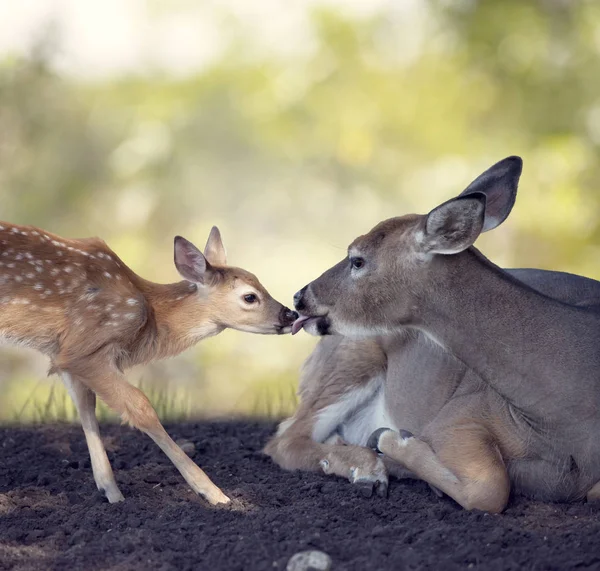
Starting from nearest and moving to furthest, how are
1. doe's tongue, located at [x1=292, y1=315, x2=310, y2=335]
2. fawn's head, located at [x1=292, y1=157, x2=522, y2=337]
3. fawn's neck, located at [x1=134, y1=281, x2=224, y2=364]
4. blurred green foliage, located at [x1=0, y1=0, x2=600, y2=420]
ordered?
fawn's head, located at [x1=292, y1=157, x2=522, y2=337] → doe's tongue, located at [x1=292, y1=315, x2=310, y2=335] → fawn's neck, located at [x1=134, y1=281, x2=224, y2=364] → blurred green foliage, located at [x1=0, y1=0, x2=600, y2=420]

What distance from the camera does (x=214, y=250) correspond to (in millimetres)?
6141

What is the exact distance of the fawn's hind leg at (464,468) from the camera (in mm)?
4742

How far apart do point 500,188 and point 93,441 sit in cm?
248

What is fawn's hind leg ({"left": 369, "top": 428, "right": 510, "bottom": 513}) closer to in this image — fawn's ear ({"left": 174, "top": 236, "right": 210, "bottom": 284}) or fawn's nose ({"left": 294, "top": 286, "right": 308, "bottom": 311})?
fawn's nose ({"left": 294, "top": 286, "right": 308, "bottom": 311})

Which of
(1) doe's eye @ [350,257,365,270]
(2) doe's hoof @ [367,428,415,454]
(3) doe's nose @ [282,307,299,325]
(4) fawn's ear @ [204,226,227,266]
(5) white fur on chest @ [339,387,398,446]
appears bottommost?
(2) doe's hoof @ [367,428,415,454]

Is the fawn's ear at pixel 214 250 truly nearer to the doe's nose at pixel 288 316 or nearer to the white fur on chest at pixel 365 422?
the doe's nose at pixel 288 316


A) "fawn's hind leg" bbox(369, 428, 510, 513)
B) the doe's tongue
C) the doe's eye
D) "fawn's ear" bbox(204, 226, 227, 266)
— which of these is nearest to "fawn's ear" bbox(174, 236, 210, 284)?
"fawn's ear" bbox(204, 226, 227, 266)

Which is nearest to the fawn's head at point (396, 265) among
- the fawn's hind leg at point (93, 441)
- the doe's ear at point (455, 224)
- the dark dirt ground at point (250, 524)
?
the doe's ear at point (455, 224)

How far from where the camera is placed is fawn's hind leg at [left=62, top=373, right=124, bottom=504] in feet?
16.9

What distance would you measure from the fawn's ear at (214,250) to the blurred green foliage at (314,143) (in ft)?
26.4

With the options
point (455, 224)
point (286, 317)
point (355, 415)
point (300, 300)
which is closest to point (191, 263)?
point (286, 317)

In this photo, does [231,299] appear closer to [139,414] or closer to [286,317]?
[286,317]

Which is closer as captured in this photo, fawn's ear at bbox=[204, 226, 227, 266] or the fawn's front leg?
the fawn's front leg

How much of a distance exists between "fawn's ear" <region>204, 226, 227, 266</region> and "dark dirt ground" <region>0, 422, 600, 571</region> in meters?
1.20
